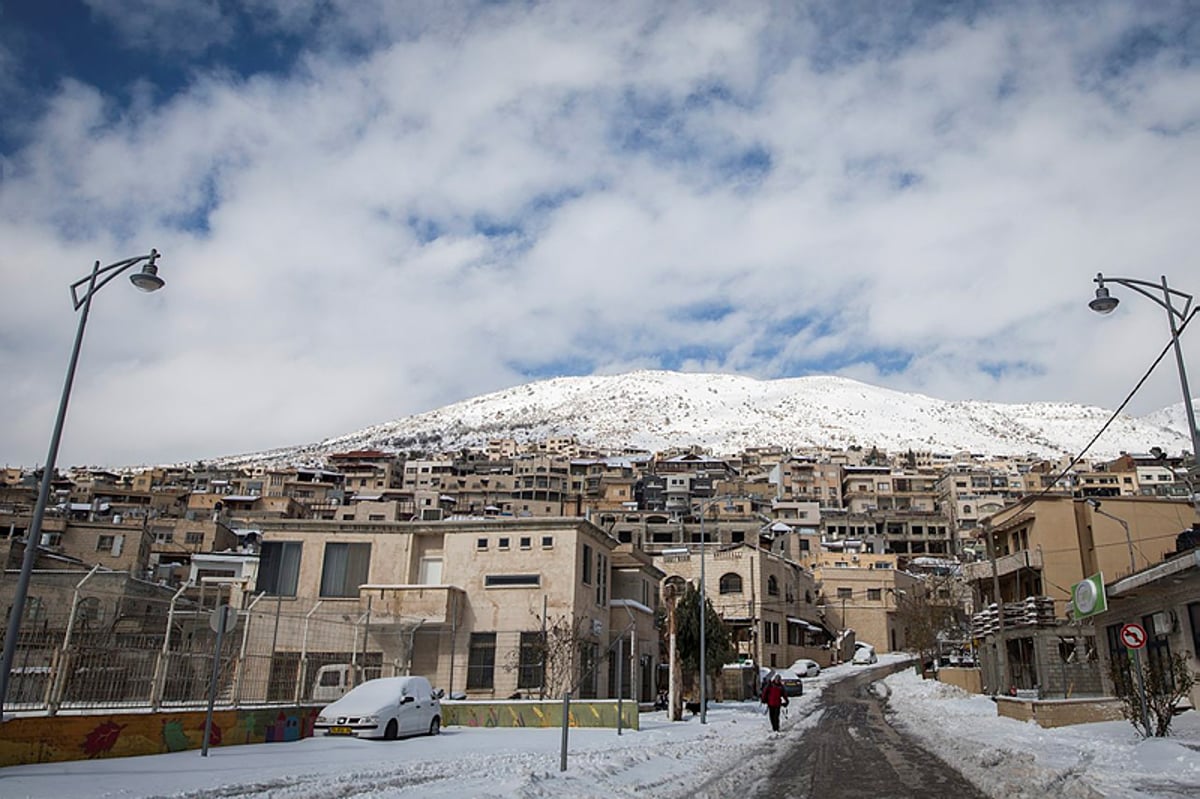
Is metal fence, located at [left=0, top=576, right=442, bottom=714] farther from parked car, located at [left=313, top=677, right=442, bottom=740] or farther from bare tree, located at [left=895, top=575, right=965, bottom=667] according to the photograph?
bare tree, located at [left=895, top=575, right=965, bottom=667]

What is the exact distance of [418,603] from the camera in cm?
3353

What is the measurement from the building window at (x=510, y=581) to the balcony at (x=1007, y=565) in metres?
24.1

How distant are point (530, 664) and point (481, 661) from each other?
195cm

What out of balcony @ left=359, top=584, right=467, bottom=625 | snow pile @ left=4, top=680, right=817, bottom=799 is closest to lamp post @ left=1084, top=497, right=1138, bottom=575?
snow pile @ left=4, top=680, right=817, bottom=799

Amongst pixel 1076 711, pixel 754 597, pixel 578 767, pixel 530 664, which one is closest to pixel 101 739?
pixel 578 767

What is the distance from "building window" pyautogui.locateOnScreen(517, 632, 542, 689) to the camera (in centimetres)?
3281

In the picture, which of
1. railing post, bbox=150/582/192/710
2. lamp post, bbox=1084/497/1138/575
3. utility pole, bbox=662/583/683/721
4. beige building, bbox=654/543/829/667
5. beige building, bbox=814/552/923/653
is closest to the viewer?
railing post, bbox=150/582/192/710

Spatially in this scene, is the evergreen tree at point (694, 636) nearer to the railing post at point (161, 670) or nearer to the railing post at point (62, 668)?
the railing post at point (161, 670)

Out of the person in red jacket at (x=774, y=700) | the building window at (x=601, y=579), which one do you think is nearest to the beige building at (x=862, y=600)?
the building window at (x=601, y=579)

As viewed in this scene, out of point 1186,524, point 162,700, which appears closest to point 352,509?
point 1186,524

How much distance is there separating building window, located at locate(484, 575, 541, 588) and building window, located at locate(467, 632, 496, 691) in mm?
1823

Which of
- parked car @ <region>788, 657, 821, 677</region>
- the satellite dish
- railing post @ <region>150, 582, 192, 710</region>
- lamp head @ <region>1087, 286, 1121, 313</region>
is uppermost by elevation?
lamp head @ <region>1087, 286, 1121, 313</region>

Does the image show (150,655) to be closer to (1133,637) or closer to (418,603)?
(418,603)

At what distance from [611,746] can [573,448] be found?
14731 cm
